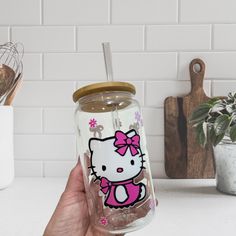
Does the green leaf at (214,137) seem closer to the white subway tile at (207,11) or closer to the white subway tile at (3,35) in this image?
the white subway tile at (207,11)

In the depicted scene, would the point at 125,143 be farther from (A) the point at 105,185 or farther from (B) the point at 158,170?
(B) the point at 158,170

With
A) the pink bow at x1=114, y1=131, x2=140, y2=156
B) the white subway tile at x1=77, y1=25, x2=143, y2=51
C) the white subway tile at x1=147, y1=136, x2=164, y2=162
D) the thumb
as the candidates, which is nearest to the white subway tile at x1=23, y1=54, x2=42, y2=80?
the white subway tile at x1=77, y1=25, x2=143, y2=51

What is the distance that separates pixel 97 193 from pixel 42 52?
585 mm

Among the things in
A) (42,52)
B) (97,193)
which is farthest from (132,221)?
(42,52)

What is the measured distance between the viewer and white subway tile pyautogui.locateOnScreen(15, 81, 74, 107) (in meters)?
0.99

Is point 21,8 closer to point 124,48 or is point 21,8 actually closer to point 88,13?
point 88,13

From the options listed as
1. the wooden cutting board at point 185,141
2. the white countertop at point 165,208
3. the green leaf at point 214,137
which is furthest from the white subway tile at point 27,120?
the green leaf at point 214,137

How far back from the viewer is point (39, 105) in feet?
3.27

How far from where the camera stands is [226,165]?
82 cm

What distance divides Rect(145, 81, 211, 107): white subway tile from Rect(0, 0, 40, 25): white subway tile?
14.2 inches

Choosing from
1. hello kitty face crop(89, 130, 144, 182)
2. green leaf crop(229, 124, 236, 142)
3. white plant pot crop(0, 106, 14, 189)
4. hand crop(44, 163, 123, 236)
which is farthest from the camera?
white plant pot crop(0, 106, 14, 189)

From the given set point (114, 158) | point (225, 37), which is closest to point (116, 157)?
point (114, 158)

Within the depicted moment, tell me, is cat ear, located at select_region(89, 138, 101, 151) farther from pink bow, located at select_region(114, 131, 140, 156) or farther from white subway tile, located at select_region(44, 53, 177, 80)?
white subway tile, located at select_region(44, 53, 177, 80)

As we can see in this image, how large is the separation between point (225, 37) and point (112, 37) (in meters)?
0.30
